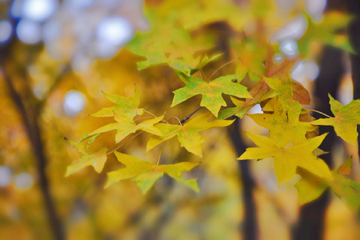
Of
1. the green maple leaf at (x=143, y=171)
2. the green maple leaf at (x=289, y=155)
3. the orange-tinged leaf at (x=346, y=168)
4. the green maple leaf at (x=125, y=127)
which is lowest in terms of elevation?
the orange-tinged leaf at (x=346, y=168)

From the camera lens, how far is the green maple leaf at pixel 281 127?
A: 14.3 inches

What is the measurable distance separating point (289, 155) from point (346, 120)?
0.13 meters

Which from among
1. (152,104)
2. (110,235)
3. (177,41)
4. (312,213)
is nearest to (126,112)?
(177,41)

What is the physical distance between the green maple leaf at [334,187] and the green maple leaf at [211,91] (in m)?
0.22

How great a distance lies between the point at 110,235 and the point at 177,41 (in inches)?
85.7

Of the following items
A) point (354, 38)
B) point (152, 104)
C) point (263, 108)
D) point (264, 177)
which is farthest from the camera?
point (264, 177)

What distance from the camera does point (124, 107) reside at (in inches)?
16.3

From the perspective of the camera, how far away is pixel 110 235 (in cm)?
204

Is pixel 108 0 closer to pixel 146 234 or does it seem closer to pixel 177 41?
pixel 177 41

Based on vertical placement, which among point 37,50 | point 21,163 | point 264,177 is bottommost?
point 264,177

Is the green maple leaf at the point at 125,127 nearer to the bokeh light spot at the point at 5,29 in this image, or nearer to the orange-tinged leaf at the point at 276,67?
the orange-tinged leaf at the point at 276,67

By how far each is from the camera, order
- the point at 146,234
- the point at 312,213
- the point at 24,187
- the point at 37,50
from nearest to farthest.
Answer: the point at 312,213 → the point at 37,50 → the point at 24,187 → the point at 146,234

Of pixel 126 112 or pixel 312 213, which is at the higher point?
pixel 126 112

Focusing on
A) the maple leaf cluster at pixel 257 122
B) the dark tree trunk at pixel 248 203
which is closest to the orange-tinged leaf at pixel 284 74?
the maple leaf cluster at pixel 257 122
